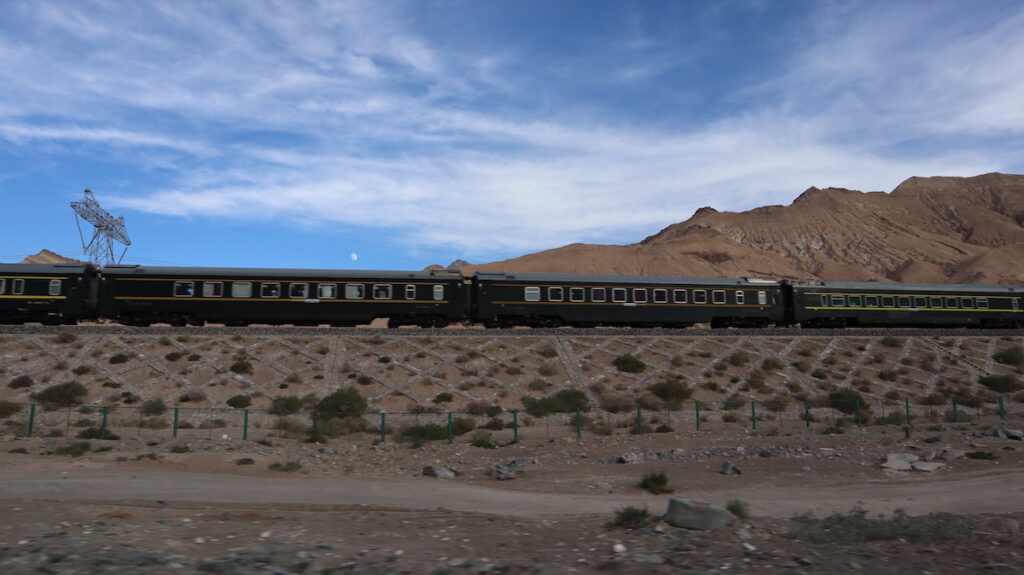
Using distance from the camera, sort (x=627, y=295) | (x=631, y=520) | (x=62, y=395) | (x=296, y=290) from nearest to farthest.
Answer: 1. (x=631, y=520)
2. (x=62, y=395)
3. (x=296, y=290)
4. (x=627, y=295)

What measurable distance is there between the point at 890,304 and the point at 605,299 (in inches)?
828

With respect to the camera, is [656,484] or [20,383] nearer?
[656,484]

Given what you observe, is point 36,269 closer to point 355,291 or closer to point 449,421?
point 355,291

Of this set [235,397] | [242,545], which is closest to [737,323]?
[235,397]

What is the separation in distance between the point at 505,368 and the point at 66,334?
869 inches

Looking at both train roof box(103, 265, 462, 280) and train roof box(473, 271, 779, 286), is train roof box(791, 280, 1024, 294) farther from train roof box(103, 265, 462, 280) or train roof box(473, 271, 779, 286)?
train roof box(103, 265, 462, 280)

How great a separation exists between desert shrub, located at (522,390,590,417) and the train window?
18.4 meters

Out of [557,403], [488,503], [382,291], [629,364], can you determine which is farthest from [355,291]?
[488,503]

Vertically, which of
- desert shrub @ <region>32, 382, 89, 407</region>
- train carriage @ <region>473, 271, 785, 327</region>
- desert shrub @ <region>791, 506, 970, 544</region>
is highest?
train carriage @ <region>473, 271, 785, 327</region>

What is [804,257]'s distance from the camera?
136m

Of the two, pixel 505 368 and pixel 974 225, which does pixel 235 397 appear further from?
pixel 974 225

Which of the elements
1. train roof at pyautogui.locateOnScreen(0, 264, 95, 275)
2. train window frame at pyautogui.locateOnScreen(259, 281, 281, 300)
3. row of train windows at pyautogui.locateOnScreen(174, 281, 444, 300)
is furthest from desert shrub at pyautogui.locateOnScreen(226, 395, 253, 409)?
train roof at pyautogui.locateOnScreen(0, 264, 95, 275)

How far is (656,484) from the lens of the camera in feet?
55.2

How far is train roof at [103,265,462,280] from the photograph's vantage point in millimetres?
33500
